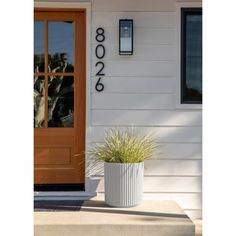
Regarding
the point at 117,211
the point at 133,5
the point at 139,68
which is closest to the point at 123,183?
the point at 117,211

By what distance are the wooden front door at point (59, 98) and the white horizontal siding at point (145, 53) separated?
32 cm

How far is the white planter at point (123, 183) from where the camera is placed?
4.07 metres

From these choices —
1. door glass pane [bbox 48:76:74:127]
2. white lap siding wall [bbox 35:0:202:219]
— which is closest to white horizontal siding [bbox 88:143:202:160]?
white lap siding wall [bbox 35:0:202:219]

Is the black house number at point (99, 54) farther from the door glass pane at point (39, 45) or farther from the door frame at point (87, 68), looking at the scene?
the door glass pane at point (39, 45)

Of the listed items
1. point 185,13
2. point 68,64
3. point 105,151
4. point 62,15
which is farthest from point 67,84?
point 185,13

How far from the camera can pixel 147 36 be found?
4.73 meters

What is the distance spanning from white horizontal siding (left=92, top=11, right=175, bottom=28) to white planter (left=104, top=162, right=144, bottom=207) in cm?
155

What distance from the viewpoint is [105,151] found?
4.23 meters

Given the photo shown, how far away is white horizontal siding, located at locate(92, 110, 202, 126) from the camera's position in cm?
471

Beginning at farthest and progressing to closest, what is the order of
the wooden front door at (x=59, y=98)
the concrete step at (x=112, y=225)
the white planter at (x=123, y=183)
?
the wooden front door at (x=59, y=98), the white planter at (x=123, y=183), the concrete step at (x=112, y=225)

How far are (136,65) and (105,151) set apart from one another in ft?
3.52

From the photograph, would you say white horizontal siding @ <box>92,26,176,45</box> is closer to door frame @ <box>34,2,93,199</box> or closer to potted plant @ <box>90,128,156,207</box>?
door frame @ <box>34,2,93,199</box>

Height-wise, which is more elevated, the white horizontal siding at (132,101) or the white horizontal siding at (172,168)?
the white horizontal siding at (132,101)

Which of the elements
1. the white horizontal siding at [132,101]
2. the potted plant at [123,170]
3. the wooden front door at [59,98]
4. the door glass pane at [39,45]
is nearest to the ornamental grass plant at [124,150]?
the potted plant at [123,170]
